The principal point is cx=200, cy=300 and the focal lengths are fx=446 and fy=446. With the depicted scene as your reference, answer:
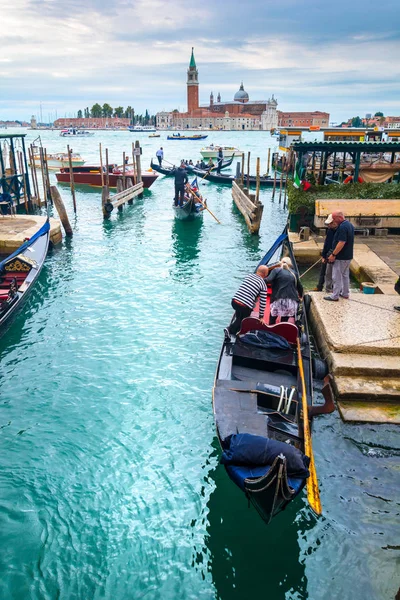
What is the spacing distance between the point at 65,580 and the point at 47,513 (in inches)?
30.8

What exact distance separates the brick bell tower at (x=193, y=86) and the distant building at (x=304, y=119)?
27149 mm

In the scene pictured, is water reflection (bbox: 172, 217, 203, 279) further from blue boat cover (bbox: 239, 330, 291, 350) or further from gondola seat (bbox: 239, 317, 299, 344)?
blue boat cover (bbox: 239, 330, 291, 350)

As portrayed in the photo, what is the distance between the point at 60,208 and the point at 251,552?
1306 cm

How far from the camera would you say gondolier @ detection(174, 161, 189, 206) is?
1759cm

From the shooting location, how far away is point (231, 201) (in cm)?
2366

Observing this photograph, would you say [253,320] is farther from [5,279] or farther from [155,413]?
[5,279]

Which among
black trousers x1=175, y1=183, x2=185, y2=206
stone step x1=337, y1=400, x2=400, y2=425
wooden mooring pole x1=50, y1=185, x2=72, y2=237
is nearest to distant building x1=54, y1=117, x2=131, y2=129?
black trousers x1=175, y1=183, x2=185, y2=206

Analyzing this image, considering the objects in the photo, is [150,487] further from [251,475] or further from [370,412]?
[370,412]

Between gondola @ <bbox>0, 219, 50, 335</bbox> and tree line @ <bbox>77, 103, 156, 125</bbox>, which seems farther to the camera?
tree line @ <bbox>77, 103, 156, 125</bbox>

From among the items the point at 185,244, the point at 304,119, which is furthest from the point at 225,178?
the point at 304,119

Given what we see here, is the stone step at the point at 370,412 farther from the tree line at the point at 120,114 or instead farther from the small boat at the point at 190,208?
the tree line at the point at 120,114

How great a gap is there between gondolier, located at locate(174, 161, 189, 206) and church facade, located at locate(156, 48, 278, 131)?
130427 millimetres

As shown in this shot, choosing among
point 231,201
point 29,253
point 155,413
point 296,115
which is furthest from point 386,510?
point 296,115

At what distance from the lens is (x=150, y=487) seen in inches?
186
